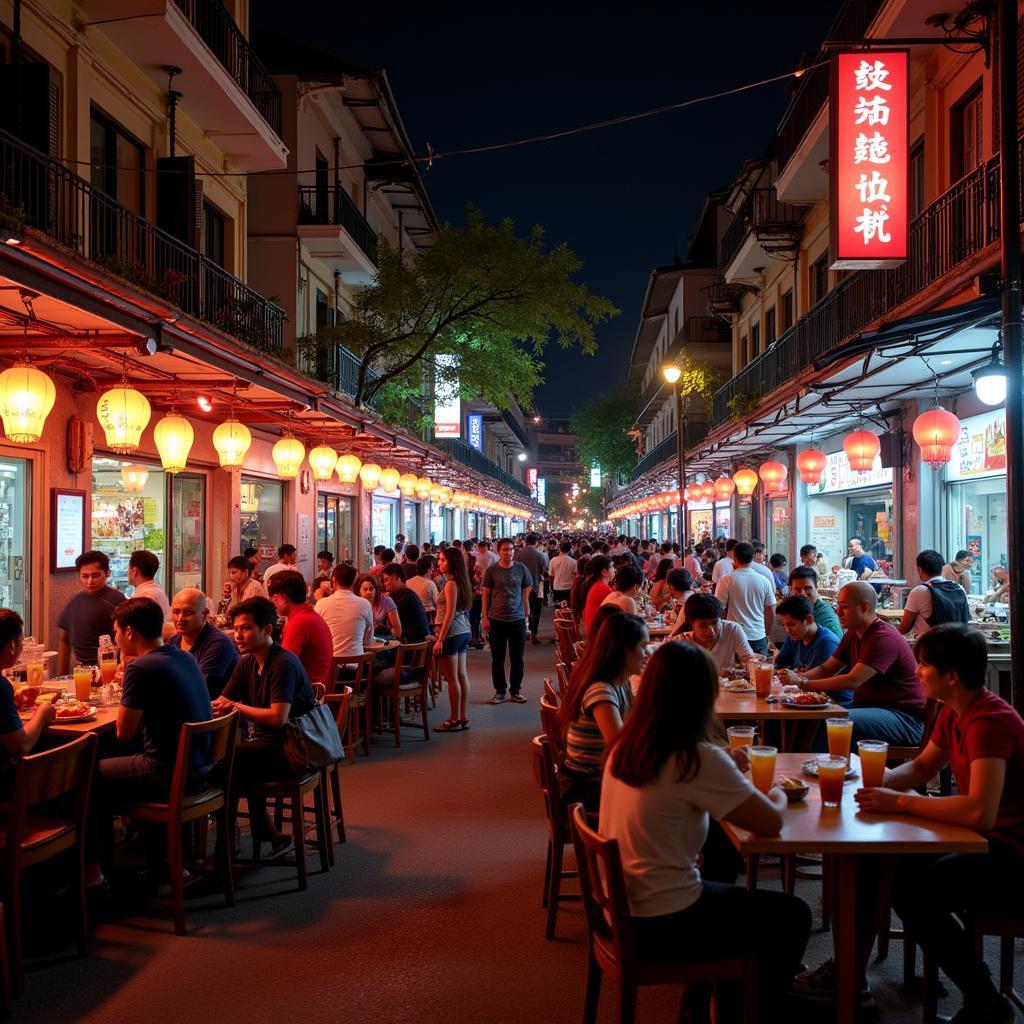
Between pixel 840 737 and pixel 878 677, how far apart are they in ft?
7.12

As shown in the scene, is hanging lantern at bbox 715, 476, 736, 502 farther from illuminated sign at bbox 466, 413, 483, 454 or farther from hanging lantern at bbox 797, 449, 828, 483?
illuminated sign at bbox 466, 413, 483, 454

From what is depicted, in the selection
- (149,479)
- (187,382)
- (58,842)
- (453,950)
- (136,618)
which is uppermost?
(187,382)

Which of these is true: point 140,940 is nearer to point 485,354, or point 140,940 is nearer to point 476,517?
point 485,354

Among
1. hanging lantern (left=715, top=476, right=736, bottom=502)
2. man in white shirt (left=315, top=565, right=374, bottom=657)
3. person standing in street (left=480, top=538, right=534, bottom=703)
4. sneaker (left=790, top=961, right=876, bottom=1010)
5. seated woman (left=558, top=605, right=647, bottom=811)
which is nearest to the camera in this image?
sneaker (left=790, top=961, right=876, bottom=1010)

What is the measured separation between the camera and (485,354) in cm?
2123

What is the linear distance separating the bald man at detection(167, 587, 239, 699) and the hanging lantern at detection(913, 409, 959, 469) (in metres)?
7.07

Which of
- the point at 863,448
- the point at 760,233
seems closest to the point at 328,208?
the point at 760,233

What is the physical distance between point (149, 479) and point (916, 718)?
1059cm

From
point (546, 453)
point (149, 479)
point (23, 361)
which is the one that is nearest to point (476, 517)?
point (149, 479)

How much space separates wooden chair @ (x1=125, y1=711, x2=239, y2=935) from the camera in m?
5.32

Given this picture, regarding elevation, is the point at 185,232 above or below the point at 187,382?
above

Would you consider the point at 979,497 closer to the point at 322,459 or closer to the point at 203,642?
the point at 322,459

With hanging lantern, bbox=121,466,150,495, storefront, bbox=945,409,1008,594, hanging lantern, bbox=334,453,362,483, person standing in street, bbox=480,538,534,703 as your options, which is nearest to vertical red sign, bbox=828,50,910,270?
storefront, bbox=945,409,1008,594

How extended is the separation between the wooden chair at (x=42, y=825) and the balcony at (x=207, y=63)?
10158 mm
